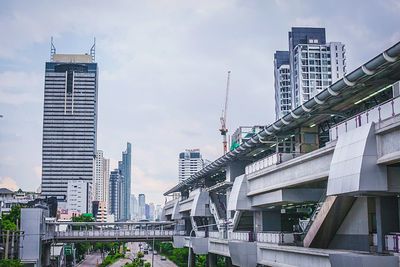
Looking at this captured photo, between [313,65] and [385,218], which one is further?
[313,65]

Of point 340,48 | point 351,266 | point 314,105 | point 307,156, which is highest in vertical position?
point 340,48

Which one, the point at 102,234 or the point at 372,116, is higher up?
the point at 372,116

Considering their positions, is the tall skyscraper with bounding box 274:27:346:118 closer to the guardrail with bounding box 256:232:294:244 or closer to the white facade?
the white facade

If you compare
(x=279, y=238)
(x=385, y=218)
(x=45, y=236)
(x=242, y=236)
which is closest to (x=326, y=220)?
(x=279, y=238)

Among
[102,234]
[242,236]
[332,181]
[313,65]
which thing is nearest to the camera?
[332,181]

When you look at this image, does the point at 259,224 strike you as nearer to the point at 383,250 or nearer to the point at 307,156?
the point at 307,156

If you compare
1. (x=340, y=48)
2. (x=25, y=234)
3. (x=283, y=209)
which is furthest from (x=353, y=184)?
(x=340, y=48)

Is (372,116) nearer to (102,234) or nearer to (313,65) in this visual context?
(102,234)

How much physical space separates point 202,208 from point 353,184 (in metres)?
55.9

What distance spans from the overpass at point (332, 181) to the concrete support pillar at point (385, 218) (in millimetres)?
52

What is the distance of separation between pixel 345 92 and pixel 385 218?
911 centimetres

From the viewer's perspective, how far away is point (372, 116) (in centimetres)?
3033

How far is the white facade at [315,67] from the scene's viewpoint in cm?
17875

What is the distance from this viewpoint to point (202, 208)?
83812mm
